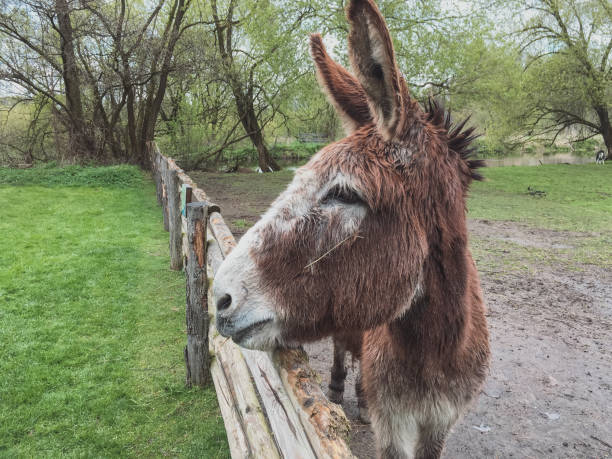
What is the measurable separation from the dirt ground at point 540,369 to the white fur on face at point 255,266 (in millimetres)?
1815

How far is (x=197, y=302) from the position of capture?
12.4ft

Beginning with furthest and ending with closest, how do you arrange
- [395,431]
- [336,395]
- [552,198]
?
[552,198]
[336,395]
[395,431]

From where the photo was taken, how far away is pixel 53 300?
228 inches

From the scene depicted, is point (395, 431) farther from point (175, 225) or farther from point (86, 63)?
point (86, 63)

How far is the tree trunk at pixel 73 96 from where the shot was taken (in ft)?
50.5

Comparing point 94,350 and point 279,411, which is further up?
point 279,411

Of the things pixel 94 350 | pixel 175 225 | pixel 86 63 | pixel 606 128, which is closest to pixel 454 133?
pixel 94 350

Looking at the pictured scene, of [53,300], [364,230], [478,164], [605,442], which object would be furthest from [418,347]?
[53,300]

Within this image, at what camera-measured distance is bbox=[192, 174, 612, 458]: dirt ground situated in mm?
3434

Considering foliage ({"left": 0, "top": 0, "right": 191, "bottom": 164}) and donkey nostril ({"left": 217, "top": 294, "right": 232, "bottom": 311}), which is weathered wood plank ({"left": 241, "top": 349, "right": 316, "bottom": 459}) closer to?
donkey nostril ({"left": 217, "top": 294, "right": 232, "bottom": 311})

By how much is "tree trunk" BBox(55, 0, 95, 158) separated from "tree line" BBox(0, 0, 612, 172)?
0.06 m

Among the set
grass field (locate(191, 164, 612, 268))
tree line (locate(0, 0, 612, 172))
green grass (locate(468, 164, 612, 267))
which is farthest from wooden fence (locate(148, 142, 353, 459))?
tree line (locate(0, 0, 612, 172))

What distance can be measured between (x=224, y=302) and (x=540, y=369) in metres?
4.49

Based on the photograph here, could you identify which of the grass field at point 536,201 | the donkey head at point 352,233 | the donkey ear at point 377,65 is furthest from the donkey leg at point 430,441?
the grass field at point 536,201
